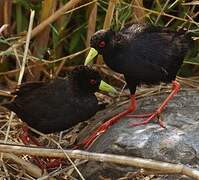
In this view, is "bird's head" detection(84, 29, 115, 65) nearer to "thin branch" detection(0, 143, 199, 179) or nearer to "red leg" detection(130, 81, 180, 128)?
"red leg" detection(130, 81, 180, 128)

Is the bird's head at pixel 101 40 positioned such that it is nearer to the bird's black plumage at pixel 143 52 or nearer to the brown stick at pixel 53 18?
the bird's black plumage at pixel 143 52

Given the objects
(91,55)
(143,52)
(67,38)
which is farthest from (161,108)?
(67,38)

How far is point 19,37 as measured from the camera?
448 centimetres

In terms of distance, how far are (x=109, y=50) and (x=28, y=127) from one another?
702 millimetres

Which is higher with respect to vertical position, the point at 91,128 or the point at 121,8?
the point at 121,8

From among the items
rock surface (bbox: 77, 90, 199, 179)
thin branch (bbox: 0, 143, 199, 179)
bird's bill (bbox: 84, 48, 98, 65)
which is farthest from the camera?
bird's bill (bbox: 84, 48, 98, 65)

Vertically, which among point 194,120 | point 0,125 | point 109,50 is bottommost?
point 0,125

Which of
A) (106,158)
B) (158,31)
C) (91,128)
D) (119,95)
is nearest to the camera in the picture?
(106,158)

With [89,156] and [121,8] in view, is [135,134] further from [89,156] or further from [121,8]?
[121,8]

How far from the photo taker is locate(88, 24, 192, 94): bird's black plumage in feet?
12.9

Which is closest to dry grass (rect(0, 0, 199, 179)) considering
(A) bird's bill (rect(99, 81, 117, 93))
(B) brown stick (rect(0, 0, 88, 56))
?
(B) brown stick (rect(0, 0, 88, 56))

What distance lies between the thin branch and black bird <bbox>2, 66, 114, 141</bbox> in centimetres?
64

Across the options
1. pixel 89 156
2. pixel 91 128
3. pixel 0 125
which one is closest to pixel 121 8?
pixel 91 128

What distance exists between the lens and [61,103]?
3977 millimetres
